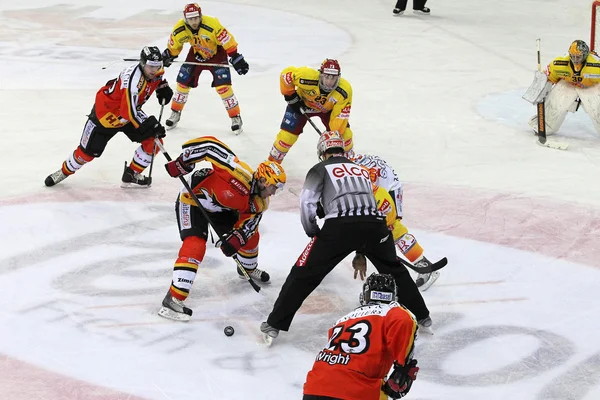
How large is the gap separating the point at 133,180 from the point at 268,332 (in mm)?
2585

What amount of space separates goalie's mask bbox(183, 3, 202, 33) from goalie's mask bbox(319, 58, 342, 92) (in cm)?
182

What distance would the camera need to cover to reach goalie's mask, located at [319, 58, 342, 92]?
21.5 ft

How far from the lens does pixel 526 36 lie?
1250 cm

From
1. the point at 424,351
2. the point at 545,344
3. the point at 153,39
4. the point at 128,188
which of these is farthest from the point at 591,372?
the point at 153,39

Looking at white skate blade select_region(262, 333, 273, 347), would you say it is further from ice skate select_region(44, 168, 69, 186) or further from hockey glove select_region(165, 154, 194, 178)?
ice skate select_region(44, 168, 69, 186)

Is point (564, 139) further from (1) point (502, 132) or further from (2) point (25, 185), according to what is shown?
(2) point (25, 185)

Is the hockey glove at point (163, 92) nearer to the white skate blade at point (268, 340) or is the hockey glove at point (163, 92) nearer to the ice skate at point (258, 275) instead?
the ice skate at point (258, 275)

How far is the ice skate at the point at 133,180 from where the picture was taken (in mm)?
6898

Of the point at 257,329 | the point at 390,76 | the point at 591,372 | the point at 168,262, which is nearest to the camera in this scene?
the point at 591,372

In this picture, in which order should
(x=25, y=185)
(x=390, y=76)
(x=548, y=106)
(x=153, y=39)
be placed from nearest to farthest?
(x=25, y=185) → (x=548, y=106) → (x=390, y=76) → (x=153, y=39)

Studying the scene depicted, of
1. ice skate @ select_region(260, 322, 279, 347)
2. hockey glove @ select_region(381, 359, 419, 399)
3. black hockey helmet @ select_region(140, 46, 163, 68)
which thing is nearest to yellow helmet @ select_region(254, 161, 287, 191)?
ice skate @ select_region(260, 322, 279, 347)

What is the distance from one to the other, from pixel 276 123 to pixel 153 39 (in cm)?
382

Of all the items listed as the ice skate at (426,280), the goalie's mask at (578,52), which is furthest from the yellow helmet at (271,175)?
the goalie's mask at (578,52)

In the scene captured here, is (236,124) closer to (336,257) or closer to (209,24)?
(209,24)
